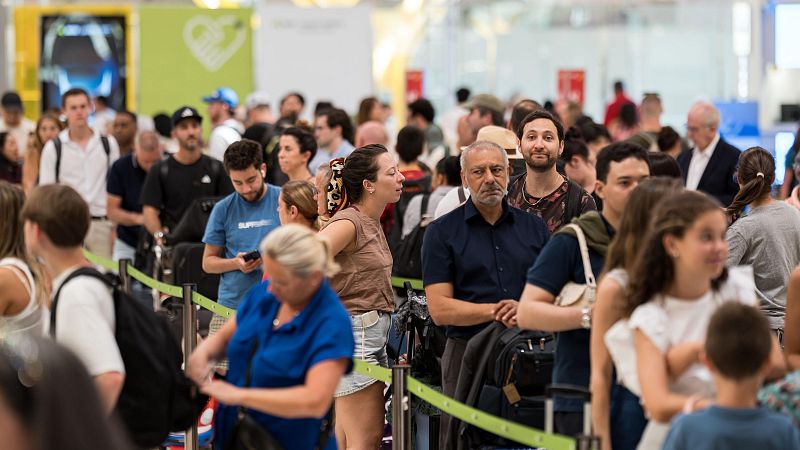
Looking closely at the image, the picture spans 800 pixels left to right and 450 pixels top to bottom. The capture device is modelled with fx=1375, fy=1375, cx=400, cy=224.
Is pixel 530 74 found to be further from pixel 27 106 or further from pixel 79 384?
pixel 79 384

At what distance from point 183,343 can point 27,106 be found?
1175 cm

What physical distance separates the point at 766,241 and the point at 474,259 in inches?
61.6

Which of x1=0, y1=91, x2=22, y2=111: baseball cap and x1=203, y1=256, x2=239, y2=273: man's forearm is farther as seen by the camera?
x1=0, y1=91, x2=22, y2=111: baseball cap

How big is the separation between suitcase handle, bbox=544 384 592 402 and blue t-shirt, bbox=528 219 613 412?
0.53 feet

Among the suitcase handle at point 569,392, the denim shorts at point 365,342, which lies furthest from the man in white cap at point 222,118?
the suitcase handle at point 569,392

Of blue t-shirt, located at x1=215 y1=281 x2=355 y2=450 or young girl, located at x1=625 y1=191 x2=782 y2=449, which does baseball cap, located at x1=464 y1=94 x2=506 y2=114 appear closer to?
blue t-shirt, located at x1=215 y1=281 x2=355 y2=450

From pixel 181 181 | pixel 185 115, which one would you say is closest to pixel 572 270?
pixel 181 181

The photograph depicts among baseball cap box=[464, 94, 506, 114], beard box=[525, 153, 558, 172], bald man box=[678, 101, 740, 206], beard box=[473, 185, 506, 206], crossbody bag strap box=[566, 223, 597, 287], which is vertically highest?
baseball cap box=[464, 94, 506, 114]

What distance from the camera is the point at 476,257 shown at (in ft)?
17.8

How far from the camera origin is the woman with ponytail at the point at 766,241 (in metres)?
6.20

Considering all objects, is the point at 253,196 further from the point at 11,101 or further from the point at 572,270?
the point at 11,101

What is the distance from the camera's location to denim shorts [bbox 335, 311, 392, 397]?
575 cm

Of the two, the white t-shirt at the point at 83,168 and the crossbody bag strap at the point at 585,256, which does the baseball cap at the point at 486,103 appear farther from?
the crossbody bag strap at the point at 585,256

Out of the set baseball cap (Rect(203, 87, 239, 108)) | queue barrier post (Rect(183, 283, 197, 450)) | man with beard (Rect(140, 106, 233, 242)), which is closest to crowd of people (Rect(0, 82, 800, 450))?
queue barrier post (Rect(183, 283, 197, 450))
